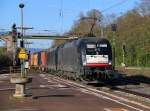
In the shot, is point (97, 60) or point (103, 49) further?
point (103, 49)

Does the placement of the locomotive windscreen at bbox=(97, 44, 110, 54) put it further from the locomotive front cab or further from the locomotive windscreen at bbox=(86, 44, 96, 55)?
the locomotive windscreen at bbox=(86, 44, 96, 55)

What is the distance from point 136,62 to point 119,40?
7786mm

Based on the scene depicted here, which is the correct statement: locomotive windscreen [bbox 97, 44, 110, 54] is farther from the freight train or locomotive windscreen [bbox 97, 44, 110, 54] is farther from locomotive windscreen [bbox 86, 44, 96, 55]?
locomotive windscreen [bbox 86, 44, 96, 55]

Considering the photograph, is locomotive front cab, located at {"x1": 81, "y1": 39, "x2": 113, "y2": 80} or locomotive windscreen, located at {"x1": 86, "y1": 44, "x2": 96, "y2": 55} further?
locomotive windscreen, located at {"x1": 86, "y1": 44, "x2": 96, "y2": 55}

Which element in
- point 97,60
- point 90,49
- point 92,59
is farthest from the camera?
point 90,49

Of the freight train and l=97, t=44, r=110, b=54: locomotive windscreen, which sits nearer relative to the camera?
the freight train

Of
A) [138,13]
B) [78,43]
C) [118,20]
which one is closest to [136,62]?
[138,13]

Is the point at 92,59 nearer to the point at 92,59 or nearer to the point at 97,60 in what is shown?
the point at 92,59

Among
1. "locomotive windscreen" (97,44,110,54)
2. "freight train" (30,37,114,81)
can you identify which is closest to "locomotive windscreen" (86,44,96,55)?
"freight train" (30,37,114,81)

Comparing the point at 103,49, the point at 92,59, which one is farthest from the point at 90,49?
the point at 103,49

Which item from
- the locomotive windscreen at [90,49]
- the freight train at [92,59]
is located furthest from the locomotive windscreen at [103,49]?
the locomotive windscreen at [90,49]

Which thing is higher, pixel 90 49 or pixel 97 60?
pixel 90 49

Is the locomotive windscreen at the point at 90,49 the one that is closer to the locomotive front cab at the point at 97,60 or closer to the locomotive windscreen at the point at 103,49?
the locomotive front cab at the point at 97,60

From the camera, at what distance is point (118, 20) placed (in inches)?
4291
